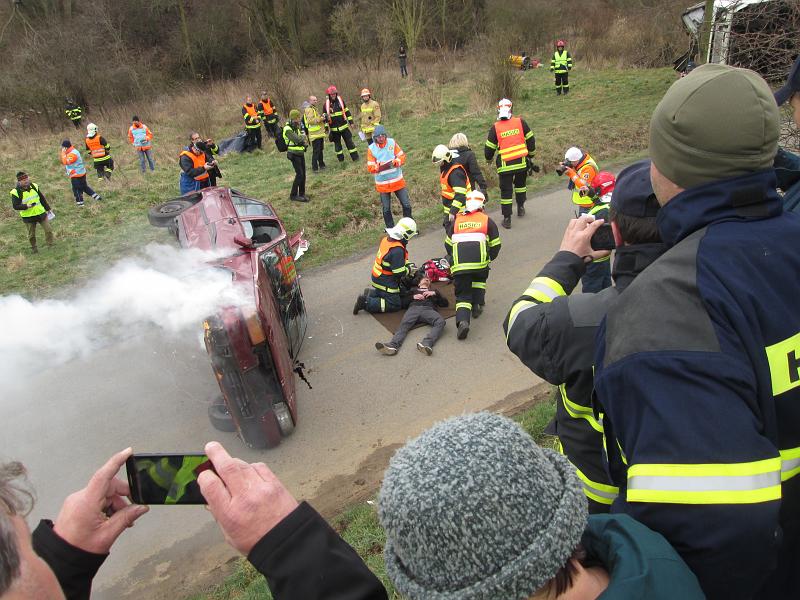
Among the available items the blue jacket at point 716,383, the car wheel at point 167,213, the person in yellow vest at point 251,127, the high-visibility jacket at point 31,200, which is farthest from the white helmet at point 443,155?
the person in yellow vest at point 251,127

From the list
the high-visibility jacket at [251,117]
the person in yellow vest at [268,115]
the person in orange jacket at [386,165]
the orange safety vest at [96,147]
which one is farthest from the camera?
the person in yellow vest at [268,115]

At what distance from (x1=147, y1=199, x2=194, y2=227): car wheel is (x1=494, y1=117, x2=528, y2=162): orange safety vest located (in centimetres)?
473

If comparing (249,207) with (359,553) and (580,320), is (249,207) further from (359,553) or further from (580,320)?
(580,320)

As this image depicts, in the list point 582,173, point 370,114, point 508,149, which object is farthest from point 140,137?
point 582,173

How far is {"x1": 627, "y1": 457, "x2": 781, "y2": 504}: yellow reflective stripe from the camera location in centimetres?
114

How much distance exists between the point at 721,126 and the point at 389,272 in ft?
18.8

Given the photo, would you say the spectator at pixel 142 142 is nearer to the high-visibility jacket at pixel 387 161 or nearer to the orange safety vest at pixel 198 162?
the orange safety vest at pixel 198 162

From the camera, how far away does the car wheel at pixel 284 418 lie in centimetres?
511

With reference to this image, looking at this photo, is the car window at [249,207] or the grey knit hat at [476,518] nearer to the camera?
the grey knit hat at [476,518]

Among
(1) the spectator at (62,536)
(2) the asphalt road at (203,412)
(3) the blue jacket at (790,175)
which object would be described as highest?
(3) the blue jacket at (790,175)

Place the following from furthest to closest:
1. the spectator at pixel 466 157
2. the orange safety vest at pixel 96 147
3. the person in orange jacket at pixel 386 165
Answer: the orange safety vest at pixel 96 147 < the person in orange jacket at pixel 386 165 < the spectator at pixel 466 157

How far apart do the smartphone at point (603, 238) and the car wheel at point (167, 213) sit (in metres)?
6.04

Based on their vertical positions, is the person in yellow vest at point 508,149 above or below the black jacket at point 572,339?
below

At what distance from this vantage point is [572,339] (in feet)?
6.69
